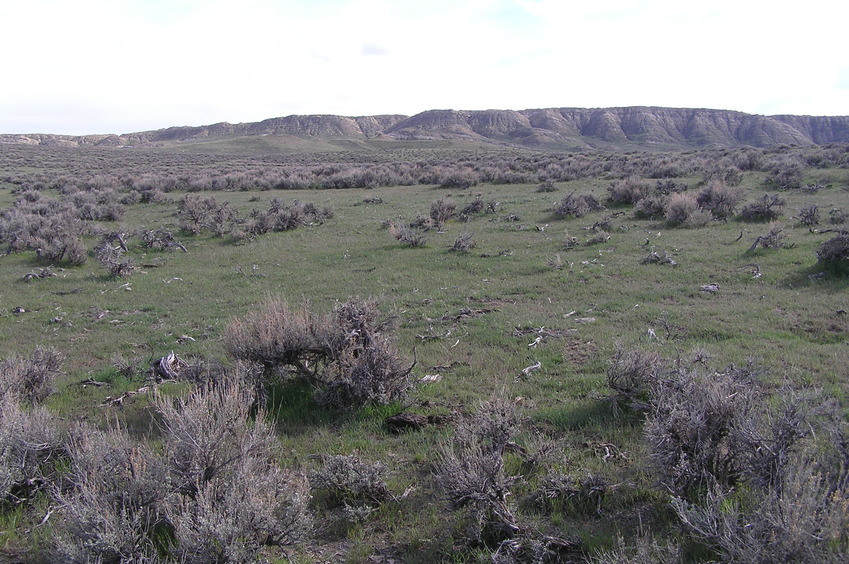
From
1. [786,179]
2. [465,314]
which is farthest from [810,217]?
[465,314]

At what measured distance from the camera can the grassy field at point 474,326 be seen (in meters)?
4.16

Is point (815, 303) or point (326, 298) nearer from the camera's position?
point (815, 303)

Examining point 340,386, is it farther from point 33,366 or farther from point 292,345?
point 33,366

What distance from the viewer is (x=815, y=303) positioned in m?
8.65

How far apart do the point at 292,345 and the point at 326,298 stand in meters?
4.20

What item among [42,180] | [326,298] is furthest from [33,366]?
[42,180]

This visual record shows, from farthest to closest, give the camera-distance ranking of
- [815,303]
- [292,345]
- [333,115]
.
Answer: [333,115] < [815,303] < [292,345]

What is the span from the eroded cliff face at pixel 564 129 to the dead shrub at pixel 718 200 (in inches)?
3720

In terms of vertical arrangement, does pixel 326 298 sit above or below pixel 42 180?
below

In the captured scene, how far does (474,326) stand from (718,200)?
1274 cm

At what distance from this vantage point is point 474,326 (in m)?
8.65

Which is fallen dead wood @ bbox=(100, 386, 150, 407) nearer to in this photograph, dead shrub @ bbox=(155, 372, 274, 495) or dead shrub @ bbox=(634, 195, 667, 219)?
dead shrub @ bbox=(155, 372, 274, 495)

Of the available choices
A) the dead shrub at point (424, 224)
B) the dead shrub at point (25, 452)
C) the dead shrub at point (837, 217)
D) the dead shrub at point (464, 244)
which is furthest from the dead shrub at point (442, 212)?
the dead shrub at point (25, 452)

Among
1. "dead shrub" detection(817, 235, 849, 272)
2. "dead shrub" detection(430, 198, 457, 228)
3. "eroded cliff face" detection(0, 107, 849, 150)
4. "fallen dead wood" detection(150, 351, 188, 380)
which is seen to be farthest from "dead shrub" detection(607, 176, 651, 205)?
"eroded cliff face" detection(0, 107, 849, 150)
